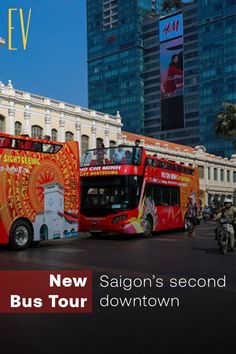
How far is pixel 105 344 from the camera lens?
466 centimetres

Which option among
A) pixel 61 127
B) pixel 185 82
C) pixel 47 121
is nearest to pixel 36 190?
pixel 47 121

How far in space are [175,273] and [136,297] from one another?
93.8 inches

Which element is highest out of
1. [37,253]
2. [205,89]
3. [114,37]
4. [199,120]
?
[114,37]

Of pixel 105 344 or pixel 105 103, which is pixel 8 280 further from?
pixel 105 103

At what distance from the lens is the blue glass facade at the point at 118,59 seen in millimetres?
145000

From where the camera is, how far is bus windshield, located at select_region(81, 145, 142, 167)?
58.8 ft

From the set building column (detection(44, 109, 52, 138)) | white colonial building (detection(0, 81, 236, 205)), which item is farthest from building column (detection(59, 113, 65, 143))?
building column (detection(44, 109, 52, 138))

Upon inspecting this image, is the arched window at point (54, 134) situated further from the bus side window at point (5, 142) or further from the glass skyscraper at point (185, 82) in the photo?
the glass skyscraper at point (185, 82)

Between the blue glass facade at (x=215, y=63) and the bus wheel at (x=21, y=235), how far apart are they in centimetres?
11074

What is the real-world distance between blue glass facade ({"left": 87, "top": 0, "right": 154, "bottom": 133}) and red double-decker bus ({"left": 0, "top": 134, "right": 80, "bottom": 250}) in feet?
420

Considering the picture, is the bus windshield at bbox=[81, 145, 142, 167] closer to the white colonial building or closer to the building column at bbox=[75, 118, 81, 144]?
the white colonial building

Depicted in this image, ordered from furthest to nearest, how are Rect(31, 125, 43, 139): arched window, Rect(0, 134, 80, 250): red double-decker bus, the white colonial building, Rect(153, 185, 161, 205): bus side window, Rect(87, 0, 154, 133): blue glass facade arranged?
Rect(87, 0, 154, 133): blue glass facade → Rect(31, 125, 43, 139): arched window → the white colonial building → Rect(153, 185, 161, 205): bus side window → Rect(0, 134, 80, 250): red double-decker bus

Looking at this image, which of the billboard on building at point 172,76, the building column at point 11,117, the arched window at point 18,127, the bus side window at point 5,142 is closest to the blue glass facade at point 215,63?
the billboard on building at point 172,76

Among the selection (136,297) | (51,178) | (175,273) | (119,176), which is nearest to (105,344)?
(136,297)
